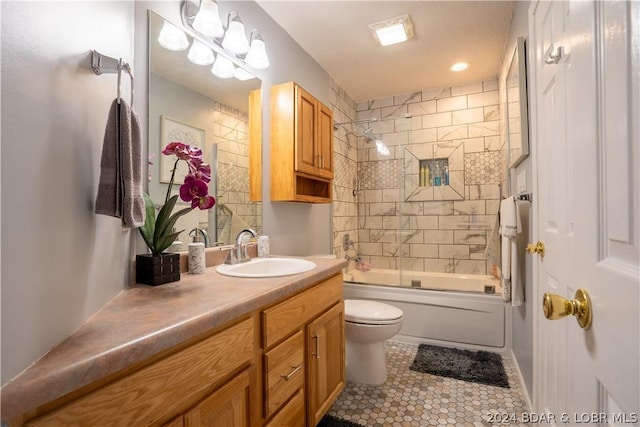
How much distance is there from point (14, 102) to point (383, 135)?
3230 millimetres

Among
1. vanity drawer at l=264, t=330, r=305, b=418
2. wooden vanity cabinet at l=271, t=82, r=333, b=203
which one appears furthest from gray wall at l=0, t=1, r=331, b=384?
wooden vanity cabinet at l=271, t=82, r=333, b=203

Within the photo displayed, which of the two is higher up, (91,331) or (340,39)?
(340,39)

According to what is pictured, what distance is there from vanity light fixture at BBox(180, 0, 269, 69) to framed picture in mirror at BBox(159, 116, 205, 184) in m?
0.51

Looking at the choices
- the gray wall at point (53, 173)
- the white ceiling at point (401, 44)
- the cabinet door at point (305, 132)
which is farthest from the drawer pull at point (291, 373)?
the white ceiling at point (401, 44)

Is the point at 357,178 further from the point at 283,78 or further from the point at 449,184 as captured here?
the point at 283,78

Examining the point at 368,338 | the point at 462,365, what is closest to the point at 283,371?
the point at 368,338

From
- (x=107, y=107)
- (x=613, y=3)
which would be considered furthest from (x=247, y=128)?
(x=613, y=3)

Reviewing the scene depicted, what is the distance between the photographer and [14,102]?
0.50 metres

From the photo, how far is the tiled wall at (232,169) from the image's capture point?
167cm

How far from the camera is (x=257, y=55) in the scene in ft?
6.16

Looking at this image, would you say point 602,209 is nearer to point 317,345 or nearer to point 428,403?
point 317,345

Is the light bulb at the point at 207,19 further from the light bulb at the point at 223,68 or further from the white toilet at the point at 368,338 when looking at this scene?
the white toilet at the point at 368,338

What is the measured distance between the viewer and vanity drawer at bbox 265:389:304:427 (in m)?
1.14

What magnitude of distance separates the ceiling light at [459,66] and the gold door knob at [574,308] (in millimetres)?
2834
